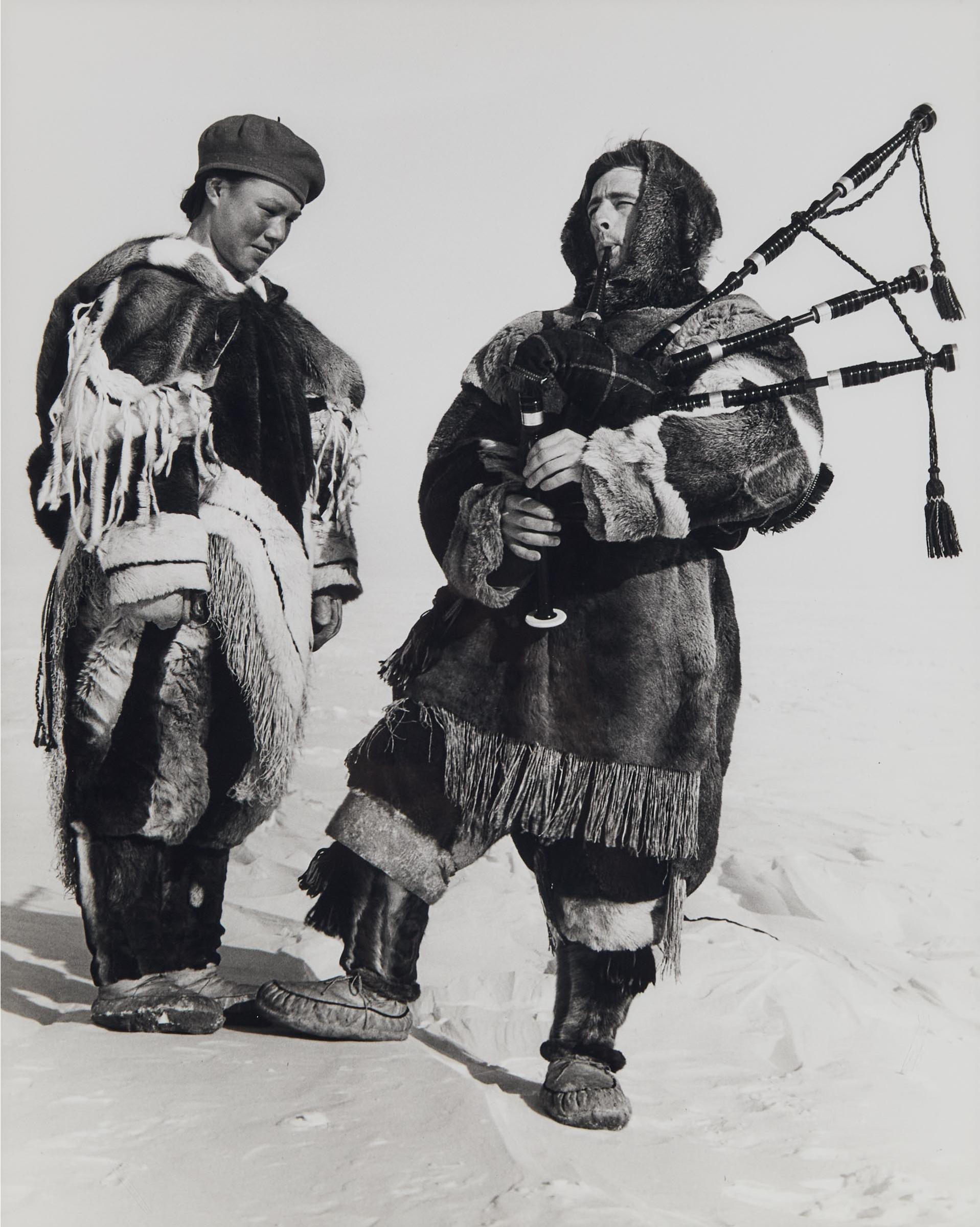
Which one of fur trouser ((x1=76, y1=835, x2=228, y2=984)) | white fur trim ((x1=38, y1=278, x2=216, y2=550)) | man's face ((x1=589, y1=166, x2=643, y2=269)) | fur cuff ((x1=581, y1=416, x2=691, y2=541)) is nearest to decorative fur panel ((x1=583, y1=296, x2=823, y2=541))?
fur cuff ((x1=581, y1=416, x2=691, y2=541))

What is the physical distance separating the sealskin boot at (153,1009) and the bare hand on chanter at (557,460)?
3.46 feet

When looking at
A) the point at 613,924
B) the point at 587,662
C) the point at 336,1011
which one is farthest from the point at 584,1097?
the point at 587,662

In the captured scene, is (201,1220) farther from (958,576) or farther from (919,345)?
(958,576)

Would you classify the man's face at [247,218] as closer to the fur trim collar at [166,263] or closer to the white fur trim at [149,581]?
the fur trim collar at [166,263]

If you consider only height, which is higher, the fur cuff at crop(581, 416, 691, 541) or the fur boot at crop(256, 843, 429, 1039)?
the fur cuff at crop(581, 416, 691, 541)

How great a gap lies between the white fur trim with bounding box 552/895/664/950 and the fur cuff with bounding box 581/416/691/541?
2.07ft

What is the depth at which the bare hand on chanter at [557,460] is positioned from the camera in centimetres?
230

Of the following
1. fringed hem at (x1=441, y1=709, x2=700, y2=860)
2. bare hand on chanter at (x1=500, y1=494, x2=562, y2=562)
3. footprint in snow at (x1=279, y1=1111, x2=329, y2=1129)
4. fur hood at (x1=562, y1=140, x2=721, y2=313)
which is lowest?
footprint in snow at (x1=279, y1=1111, x2=329, y2=1129)

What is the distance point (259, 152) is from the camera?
8.52 ft

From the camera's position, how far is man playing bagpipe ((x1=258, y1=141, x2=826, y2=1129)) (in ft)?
7.64

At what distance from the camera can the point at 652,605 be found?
2418mm

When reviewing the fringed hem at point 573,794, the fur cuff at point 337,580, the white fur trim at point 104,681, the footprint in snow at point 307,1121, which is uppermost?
the fur cuff at point 337,580

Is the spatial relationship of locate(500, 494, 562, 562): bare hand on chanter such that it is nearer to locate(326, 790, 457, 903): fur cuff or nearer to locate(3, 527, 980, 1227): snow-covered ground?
locate(326, 790, 457, 903): fur cuff

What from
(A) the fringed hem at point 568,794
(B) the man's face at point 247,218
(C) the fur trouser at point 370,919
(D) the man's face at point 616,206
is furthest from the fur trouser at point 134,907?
(D) the man's face at point 616,206
